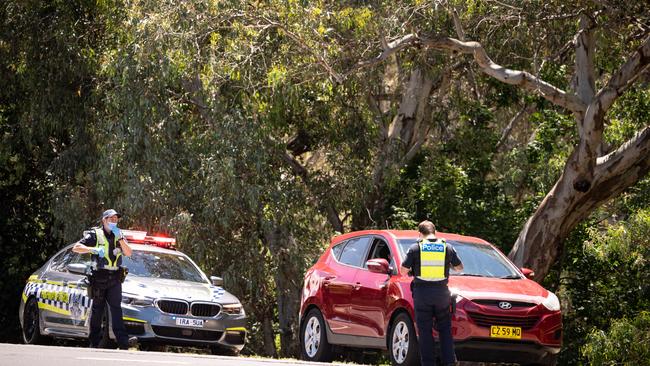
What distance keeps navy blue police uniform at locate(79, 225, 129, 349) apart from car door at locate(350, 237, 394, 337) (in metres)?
2.72

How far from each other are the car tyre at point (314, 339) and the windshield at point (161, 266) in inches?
66.2

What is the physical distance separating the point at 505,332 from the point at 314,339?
10.5 feet

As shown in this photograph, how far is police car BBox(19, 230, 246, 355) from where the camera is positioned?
1548 cm

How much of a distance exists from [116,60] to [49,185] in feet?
23.3

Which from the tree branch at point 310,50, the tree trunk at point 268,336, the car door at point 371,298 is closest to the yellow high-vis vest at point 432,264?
the car door at point 371,298

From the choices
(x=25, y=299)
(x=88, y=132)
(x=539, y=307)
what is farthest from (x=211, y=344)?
(x=88, y=132)

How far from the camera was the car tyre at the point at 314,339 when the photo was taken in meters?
15.4

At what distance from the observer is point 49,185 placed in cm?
2950

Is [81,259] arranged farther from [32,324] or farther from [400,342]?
[400,342]

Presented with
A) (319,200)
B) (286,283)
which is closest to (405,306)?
(286,283)

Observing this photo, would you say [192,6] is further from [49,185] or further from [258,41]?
[49,185]

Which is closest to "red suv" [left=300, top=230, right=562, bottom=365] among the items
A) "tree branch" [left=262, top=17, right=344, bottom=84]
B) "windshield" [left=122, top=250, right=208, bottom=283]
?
"windshield" [left=122, top=250, right=208, bottom=283]

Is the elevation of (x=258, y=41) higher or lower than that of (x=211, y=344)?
higher

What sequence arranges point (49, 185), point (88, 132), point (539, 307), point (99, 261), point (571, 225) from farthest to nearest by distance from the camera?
point (49, 185)
point (88, 132)
point (571, 225)
point (99, 261)
point (539, 307)
